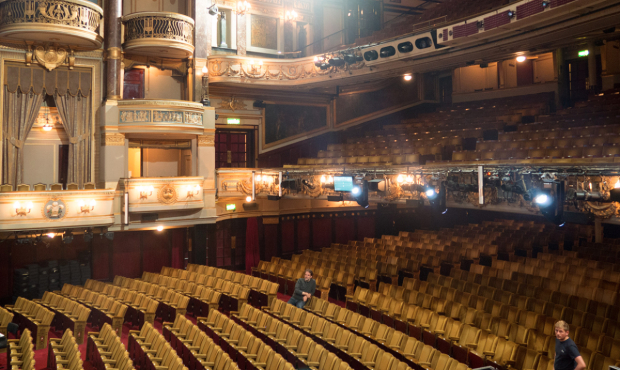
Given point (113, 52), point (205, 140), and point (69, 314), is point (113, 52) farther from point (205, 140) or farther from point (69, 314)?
point (69, 314)

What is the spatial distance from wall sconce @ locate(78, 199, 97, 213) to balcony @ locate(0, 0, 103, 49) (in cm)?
247

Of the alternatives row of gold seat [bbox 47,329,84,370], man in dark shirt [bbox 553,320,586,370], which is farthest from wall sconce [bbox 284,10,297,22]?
man in dark shirt [bbox 553,320,586,370]

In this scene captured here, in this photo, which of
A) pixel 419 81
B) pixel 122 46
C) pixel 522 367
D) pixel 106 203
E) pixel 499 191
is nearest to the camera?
pixel 522 367

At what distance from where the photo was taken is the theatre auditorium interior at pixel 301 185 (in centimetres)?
501

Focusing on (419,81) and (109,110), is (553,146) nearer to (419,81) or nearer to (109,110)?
(419,81)

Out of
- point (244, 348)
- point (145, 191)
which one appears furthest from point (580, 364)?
point (145, 191)

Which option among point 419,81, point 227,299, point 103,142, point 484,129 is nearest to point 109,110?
point 103,142

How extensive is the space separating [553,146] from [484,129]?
6.95 feet

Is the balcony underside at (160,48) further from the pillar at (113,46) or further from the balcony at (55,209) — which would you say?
the balcony at (55,209)

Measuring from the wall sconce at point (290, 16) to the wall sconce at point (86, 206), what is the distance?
17.9 ft

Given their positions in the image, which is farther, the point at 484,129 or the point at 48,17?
the point at 484,129

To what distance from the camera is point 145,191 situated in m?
8.12

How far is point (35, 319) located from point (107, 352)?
1.92 m

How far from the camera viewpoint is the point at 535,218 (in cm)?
1105
